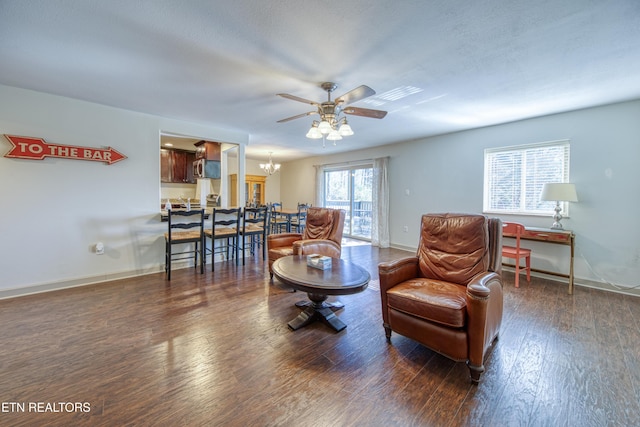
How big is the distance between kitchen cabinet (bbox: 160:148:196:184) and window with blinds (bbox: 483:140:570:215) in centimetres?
672

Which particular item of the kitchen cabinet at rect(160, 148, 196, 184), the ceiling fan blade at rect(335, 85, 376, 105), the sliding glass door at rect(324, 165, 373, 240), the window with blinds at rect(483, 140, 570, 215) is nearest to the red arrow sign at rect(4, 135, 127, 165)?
the kitchen cabinet at rect(160, 148, 196, 184)

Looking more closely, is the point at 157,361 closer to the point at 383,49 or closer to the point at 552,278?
the point at 383,49

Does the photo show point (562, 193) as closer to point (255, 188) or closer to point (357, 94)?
point (357, 94)

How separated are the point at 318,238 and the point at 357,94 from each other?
219cm

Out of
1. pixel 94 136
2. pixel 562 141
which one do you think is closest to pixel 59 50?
pixel 94 136

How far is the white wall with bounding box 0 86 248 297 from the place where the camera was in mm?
3203

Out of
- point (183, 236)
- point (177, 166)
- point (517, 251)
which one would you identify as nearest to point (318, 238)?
point (183, 236)

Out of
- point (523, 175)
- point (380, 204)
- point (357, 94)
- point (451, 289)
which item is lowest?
point (451, 289)

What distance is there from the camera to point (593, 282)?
368 centimetres

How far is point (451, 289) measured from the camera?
2164mm

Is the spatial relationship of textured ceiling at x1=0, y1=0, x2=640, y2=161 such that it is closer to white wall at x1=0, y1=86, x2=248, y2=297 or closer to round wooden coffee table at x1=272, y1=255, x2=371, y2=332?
white wall at x1=0, y1=86, x2=248, y2=297

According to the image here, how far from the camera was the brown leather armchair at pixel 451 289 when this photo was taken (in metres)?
1.79

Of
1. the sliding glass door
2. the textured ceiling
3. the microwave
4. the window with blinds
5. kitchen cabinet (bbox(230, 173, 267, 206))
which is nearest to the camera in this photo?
the textured ceiling

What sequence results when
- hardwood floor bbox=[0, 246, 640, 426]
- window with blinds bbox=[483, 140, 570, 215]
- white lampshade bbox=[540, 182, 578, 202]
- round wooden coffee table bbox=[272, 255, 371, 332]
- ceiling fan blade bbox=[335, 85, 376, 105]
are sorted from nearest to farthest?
hardwood floor bbox=[0, 246, 640, 426] < round wooden coffee table bbox=[272, 255, 371, 332] < ceiling fan blade bbox=[335, 85, 376, 105] < white lampshade bbox=[540, 182, 578, 202] < window with blinds bbox=[483, 140, 570, 215]
